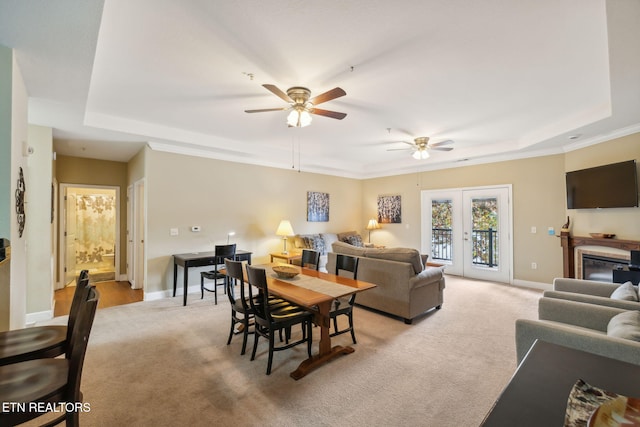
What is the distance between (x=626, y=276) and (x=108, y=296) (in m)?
7.81

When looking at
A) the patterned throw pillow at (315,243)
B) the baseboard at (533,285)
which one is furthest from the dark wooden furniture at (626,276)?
the patterned throw pillow at (315,243)

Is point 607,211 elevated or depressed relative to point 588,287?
elevated

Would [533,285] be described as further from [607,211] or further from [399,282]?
[399,282]

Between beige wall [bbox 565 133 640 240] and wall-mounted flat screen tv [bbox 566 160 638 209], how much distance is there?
16cm

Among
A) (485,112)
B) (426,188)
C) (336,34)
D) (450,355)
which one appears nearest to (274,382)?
(450,355)

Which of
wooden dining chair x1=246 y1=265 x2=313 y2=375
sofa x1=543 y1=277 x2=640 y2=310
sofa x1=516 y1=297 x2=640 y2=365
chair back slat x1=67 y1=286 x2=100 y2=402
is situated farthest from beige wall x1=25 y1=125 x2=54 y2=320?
sofa x1=543 y1=277 x2=640 y2=310

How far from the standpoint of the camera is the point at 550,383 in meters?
0.86

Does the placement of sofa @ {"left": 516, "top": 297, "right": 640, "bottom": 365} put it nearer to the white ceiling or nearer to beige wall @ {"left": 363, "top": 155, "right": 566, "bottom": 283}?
the white ceiling

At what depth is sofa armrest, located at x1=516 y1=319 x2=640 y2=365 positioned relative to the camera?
147 centimetres

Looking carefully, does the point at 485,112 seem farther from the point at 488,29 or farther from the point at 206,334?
the point at 206,334

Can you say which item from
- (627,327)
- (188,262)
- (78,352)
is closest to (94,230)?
Result: (188,262)

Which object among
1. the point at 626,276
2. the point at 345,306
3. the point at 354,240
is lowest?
the point at 345,306

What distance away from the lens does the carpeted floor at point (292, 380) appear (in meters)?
1.95

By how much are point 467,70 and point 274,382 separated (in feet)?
10.9
